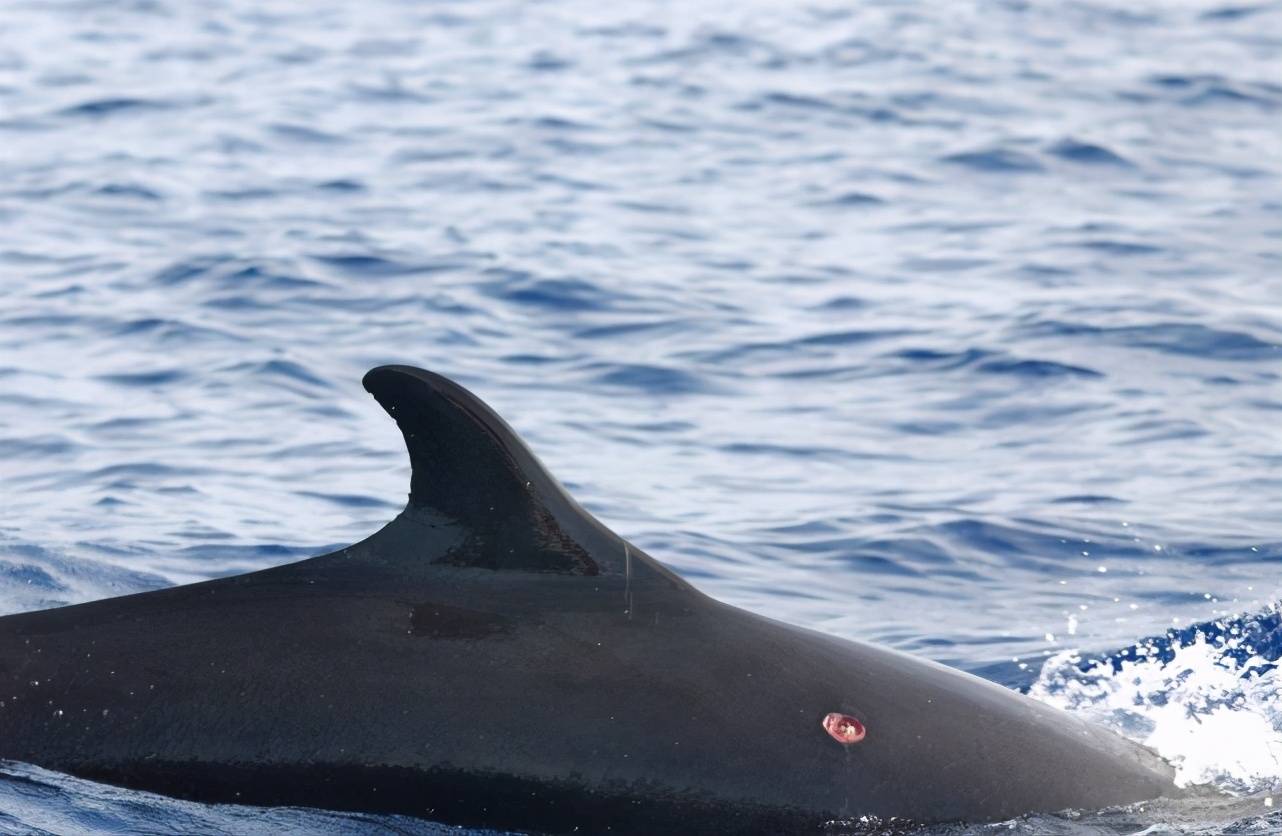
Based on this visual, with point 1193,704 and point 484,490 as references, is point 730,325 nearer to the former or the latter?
point 1193,704

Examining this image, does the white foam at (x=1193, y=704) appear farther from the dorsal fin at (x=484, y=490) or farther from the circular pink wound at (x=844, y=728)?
the dorsal fin at (x=484, y=490)

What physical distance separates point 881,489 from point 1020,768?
688cm

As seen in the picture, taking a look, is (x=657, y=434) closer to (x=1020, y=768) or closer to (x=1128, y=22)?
(x=1020, y=768)

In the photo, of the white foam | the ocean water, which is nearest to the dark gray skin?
the ocean water

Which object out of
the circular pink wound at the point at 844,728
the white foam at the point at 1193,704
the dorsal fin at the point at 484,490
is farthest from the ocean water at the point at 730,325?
the dorsal fin at the point at 484,490

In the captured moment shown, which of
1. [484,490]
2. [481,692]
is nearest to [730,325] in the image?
[484,490]

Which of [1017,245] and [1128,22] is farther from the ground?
[1128,22]

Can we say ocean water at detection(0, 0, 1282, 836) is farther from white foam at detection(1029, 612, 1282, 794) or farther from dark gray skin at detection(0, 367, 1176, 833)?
dark gray skin at detection(0, 367, 1176, 833)

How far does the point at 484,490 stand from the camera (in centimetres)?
657

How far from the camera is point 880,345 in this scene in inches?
681

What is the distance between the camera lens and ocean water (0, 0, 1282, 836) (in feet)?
37.8

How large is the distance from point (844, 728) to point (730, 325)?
1137 centimetres

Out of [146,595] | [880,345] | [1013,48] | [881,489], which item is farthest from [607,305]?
[1013,48]

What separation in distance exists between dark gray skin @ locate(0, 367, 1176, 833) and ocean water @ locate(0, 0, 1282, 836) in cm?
20
